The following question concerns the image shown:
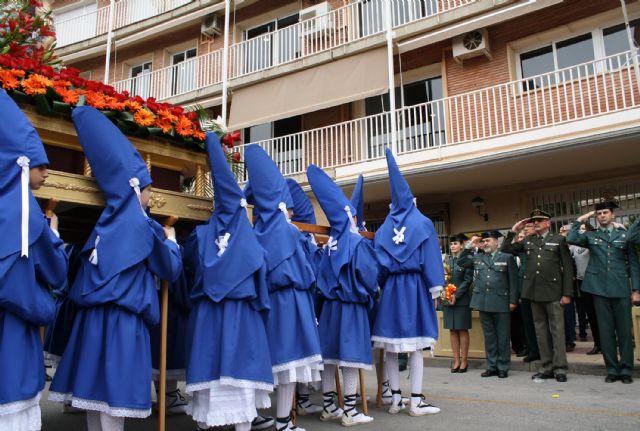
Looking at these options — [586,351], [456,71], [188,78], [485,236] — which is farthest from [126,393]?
[188,78]

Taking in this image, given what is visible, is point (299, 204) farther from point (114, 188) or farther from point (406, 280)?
point (114, 188)

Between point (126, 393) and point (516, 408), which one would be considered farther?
point (516, 408)

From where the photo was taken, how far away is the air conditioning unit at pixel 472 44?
1265cm

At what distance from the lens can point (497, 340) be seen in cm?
769

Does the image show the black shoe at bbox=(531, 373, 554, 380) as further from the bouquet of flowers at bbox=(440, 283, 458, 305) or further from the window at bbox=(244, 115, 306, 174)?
the window at bbox=(244, 115, 306, 174)

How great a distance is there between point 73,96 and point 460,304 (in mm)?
6120

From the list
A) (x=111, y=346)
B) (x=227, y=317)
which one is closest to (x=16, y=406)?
(x=111, y=346)

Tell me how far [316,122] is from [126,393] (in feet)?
41.8

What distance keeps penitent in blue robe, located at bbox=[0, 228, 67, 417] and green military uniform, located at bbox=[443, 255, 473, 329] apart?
6147 mm

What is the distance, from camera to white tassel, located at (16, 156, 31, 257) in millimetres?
3004

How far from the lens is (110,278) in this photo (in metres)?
3.51

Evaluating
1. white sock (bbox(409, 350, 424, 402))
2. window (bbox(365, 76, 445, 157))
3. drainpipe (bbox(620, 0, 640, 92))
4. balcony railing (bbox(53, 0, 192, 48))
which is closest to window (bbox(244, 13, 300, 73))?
window (bbox(365, 76, 445, 157))

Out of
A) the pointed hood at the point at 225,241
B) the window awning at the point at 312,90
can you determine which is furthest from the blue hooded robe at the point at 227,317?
the window awning at the point at 312,90

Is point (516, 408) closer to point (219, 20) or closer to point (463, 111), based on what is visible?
point (463, 111)
